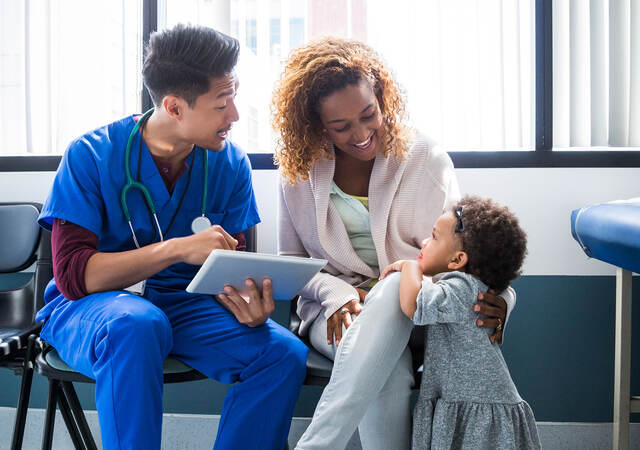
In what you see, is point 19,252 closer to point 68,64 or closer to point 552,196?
point 68,64

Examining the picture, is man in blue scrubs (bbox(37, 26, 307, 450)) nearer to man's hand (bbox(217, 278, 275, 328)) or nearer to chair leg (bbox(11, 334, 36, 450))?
man's hand (bbox(217, 278, 275, 328))

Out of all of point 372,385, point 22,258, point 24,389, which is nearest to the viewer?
point 372,385

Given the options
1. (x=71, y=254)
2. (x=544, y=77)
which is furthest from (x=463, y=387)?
(x=544, y=77)

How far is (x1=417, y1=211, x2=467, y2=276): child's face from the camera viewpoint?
4.17ft

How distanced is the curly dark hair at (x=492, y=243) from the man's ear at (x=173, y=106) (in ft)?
2.22

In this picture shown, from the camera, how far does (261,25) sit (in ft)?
6.73

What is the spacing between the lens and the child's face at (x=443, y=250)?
127cm

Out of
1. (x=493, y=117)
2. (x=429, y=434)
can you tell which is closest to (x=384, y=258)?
(x=429, y=434)

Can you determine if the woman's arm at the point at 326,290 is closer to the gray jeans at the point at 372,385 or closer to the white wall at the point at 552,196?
the gray jeans at the point at 372,385

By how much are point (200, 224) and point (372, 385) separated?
0.55 metres

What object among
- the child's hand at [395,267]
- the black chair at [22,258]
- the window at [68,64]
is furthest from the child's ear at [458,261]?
the window at [68,64]

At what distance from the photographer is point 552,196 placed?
6.31ft

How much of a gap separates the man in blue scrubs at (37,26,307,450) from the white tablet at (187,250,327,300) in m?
0.04

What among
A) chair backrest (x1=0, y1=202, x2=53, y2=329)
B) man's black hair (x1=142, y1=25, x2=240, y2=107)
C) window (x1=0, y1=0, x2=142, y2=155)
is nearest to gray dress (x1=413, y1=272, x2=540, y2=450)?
man's black hair (x1=142, y1=25, x2=240, y2=107)
